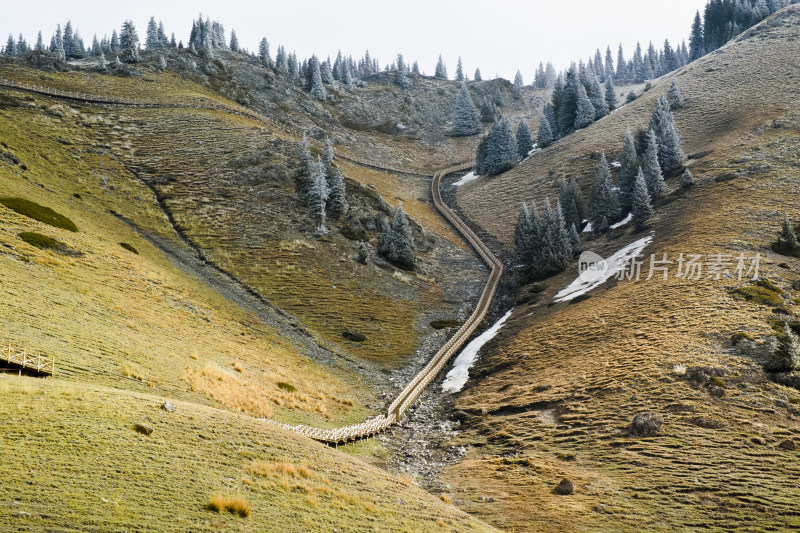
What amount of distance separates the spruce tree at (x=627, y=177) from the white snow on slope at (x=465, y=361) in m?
30.2

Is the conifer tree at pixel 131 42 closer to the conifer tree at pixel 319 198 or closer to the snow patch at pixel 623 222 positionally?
the conifer tree at pixel 319 198

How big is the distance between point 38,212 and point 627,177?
72.2 metres

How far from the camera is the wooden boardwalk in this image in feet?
92.3

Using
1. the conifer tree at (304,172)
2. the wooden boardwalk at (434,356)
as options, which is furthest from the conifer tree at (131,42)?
the conifer tree at (304,172)

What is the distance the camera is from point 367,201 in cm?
7731

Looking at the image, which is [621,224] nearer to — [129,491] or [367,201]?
[367,201]

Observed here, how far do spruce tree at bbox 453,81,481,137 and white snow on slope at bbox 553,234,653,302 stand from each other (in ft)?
316

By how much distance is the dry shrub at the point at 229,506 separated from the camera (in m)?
14.0

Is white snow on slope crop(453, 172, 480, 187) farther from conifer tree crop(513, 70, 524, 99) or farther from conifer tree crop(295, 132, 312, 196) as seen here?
conifer tree crop(513, 70, 524, 99)

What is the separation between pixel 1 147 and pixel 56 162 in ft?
22.7

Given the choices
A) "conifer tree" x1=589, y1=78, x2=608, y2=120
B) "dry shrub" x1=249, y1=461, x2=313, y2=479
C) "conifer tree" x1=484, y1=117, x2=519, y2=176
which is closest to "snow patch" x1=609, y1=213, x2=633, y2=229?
"conifer tree" x1=484, y1=117, x2=519, y2=176

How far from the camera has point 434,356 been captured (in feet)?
164

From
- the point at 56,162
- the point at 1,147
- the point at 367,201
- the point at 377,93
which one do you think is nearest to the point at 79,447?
the point at 1,147

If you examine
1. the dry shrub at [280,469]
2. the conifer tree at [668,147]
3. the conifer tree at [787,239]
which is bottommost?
the dry shrub at [280,469]
